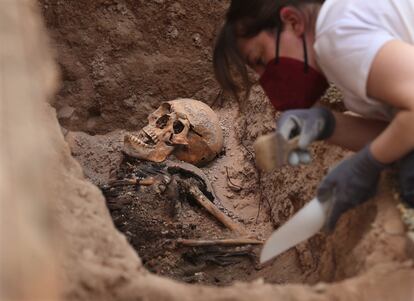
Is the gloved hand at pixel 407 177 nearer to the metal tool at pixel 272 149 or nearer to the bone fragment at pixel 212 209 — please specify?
the metal tool at pixel 272 149

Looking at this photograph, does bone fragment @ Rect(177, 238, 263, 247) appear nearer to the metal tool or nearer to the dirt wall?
the metal tool

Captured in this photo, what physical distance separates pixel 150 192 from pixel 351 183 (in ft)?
4.75

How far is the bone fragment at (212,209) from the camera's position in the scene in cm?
288

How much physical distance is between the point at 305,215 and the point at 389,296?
0.39 metres

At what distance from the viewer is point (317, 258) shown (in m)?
2.15

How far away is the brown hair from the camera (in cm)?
176

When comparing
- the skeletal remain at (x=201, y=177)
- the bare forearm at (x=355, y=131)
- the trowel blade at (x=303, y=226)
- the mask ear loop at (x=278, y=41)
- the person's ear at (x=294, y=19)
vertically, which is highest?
the person's ear at (x=294, y=19)

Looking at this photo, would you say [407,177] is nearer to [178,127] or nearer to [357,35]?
[357,35]

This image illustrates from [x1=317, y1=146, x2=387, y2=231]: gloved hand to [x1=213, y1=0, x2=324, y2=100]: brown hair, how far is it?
446 millimetres

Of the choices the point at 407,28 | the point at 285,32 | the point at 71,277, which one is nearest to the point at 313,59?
the point at 285,32

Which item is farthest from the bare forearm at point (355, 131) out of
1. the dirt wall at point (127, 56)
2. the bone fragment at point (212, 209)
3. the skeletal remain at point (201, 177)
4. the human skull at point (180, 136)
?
the dirt wall at point (127, 56)

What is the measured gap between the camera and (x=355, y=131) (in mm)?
1940

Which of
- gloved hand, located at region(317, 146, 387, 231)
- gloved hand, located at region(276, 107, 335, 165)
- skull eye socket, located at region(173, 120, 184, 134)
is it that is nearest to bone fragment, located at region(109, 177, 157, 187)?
skull eye socket, located at region(173, 120, 184, 134)

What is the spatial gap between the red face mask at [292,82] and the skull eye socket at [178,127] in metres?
1.29
